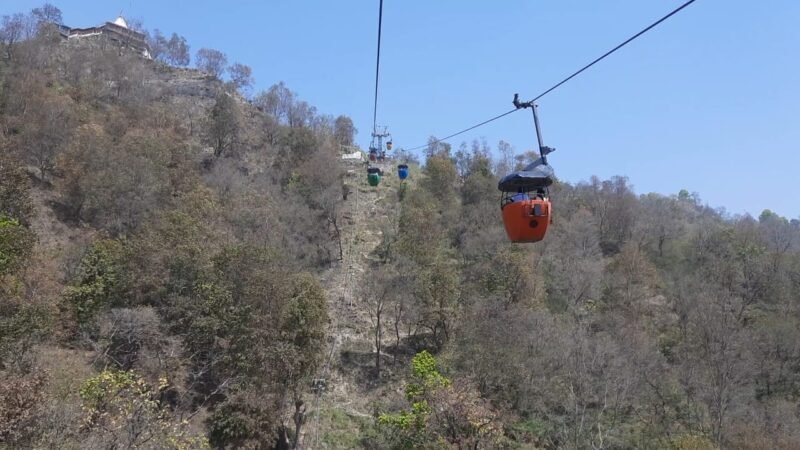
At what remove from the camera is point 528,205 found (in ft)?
27.1

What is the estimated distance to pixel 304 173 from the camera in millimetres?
41906

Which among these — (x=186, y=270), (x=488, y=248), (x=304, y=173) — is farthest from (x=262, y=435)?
(x=304, y=173)

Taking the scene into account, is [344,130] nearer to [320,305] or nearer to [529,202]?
[320,305]

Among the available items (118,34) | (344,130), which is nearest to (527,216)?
(344,130)

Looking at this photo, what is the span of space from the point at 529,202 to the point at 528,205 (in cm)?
A: 5

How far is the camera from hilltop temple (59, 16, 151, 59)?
66.8m

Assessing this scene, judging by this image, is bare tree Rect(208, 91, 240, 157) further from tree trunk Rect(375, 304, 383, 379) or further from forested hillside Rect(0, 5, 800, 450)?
tree trunk Rect(375, 304, 383, 379)

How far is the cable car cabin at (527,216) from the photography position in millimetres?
8273

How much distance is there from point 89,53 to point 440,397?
4600cm

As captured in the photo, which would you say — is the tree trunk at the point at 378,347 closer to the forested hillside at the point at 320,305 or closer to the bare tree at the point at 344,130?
the forested hillside at the point at 320,305

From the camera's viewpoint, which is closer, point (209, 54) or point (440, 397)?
point (440, 397)

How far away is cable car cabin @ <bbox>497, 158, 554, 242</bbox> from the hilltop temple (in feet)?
223

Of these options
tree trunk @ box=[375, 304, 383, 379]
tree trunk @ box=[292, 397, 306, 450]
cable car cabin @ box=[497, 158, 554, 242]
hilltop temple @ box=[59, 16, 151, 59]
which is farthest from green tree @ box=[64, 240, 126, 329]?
hilltop temple @ box=[59, 16, 151, 59]

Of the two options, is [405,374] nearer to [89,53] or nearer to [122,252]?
[122,252]
